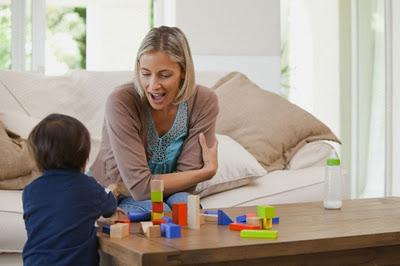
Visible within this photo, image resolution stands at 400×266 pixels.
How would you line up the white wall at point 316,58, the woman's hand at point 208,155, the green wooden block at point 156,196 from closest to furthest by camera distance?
the green wooden block at point 156,196
the woman's hand at point 208,155
the white wall at point 316,58

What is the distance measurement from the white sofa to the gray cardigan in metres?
0.34

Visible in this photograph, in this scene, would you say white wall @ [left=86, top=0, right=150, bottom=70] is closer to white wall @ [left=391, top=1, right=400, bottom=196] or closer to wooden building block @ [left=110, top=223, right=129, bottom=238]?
white wall @ [left=391, top=1, right=400, bottom=196]

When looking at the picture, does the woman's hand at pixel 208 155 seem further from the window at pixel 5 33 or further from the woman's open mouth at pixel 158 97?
the window at pixel 5 33

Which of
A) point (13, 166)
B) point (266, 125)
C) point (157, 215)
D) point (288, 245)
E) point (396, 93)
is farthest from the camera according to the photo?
point (396, 93)

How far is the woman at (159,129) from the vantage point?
224 cm

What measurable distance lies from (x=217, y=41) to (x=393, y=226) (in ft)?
8.34

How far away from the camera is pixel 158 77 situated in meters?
2.25

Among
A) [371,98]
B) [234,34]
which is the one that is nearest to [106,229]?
[234,34]

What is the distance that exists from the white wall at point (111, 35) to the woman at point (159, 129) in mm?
1975

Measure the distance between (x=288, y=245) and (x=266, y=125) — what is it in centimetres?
162

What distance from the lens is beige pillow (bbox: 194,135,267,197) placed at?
271cm

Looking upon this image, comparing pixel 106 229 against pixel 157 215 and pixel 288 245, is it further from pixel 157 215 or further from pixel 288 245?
pixel 288 245

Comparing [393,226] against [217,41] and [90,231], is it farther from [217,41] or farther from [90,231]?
[217,41]

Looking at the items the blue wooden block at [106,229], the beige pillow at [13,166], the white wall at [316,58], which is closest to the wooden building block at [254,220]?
the blue wooden block at [106,229]
